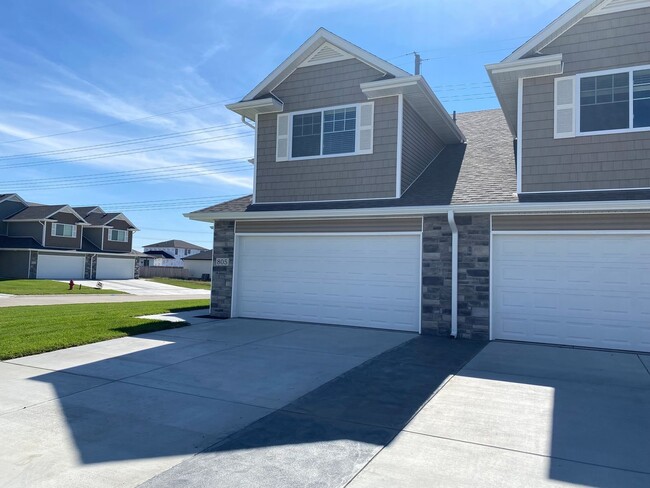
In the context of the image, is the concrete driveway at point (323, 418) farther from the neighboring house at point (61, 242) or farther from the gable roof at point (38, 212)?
the gable roof at point (38, 212)

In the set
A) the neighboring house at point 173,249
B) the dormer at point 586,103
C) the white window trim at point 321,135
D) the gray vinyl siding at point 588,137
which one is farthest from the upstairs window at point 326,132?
the neighboring house at point 173,249

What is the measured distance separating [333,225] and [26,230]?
36292 mm

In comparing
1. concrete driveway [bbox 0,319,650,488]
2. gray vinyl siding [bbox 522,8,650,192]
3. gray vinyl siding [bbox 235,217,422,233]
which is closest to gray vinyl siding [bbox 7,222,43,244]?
gray vinyl siding [bbox 235,217,422,233]

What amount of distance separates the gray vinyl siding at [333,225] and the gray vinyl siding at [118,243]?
35094 mm

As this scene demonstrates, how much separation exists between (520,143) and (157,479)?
9.43 metres

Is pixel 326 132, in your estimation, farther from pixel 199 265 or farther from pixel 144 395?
pixel 199 265

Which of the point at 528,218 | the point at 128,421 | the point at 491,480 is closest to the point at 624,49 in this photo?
the point at 528,218

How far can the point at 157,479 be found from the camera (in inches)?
152

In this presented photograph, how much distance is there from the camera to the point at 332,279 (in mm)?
12125

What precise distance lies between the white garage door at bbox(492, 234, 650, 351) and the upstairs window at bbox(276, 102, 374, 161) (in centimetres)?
410

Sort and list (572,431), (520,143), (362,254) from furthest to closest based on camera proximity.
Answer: (362,254) → (520,143) → (572,431)

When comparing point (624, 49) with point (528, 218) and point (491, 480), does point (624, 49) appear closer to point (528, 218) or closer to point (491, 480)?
point (528, 218)

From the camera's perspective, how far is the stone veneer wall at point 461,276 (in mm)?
10258

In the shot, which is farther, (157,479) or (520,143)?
(520,143)
